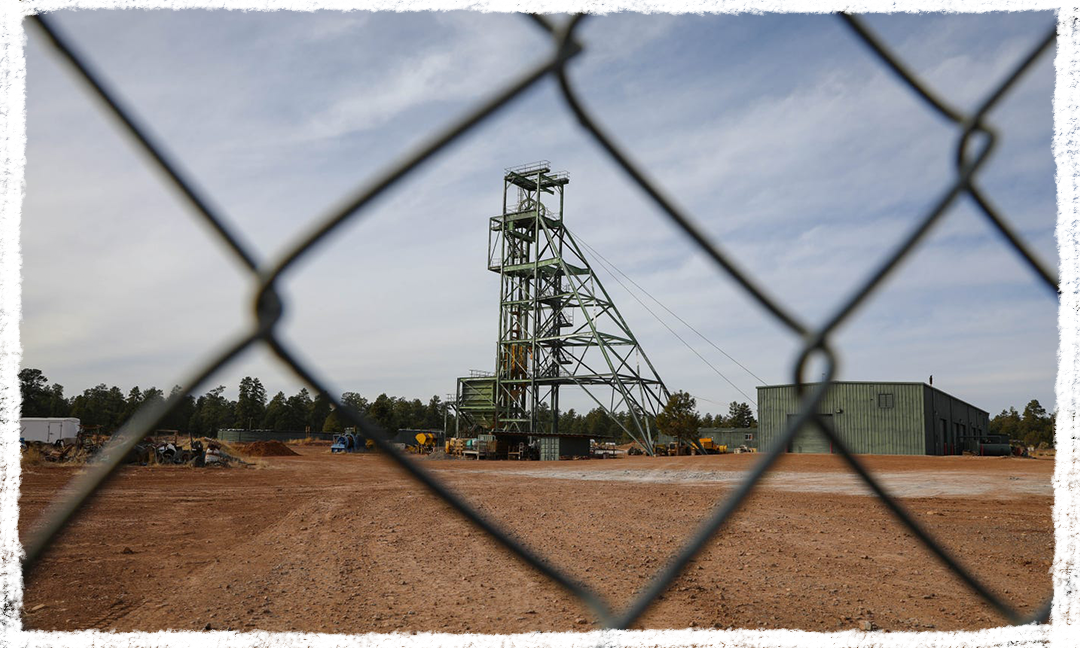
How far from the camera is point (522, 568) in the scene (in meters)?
4.84

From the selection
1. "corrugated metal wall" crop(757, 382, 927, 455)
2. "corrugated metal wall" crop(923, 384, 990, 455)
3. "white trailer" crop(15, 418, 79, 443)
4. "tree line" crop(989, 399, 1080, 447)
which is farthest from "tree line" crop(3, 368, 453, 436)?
"tree line" crop(989, 399, 1080, 447)

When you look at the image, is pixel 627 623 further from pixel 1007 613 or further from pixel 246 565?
pixel 246 565

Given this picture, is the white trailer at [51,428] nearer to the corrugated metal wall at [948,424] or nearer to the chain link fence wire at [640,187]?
the corrugated metal wall at [948,424]

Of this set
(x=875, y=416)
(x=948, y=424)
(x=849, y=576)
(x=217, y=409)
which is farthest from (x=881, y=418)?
(x=217, y=409)

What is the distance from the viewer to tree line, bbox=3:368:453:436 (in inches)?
31.6

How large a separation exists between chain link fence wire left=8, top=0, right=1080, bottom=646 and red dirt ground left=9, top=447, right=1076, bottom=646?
0.14 m

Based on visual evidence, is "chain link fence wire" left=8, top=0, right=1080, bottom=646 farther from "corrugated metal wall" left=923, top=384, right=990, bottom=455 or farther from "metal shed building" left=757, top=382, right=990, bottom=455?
"corrugated metal wall" left=923, top=384, right=990, bottom=455

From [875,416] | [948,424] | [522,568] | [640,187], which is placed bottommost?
[522,568]

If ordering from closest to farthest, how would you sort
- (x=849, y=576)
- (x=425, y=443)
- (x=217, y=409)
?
(x=217, y=409) < (x=849, y=576) < (x=425, y=443)

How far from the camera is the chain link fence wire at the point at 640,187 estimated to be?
59 centimetres

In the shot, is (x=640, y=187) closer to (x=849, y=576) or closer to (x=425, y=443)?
(x=849, y=576)

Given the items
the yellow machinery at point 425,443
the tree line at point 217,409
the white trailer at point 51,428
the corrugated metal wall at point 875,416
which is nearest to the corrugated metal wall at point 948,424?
the corrugated metal wall at point 875,416

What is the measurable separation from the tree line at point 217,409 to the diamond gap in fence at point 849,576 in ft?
6.11

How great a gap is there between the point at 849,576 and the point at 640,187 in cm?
458
